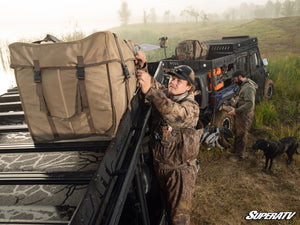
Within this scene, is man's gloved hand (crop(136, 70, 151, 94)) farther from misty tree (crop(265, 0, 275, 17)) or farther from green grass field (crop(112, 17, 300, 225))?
misty tree (crop(265, 0, 275, 17))

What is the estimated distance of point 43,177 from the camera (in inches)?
66.7

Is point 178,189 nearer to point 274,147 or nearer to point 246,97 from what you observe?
point 274,147

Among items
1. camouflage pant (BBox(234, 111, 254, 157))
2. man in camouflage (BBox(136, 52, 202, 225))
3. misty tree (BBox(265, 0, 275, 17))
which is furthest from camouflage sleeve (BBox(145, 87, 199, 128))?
misty tree (BBox(265, 0, 275, 17))

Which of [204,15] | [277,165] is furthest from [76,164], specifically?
[204,15]

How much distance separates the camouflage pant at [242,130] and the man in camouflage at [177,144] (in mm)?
A: 3066

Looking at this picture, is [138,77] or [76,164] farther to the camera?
[138,77]

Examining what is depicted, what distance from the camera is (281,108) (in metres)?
7.93

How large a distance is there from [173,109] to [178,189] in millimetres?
1103

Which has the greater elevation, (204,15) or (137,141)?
(204,15)

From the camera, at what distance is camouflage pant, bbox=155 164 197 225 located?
9.16 feet

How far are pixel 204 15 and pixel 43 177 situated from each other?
5094 cm

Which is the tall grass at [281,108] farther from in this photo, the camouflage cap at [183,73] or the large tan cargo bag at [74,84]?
the large tan cargo bag at [74,84]

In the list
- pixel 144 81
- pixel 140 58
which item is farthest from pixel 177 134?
pixel 140 58

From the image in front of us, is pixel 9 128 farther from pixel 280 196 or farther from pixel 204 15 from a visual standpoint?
pixel 204 15
